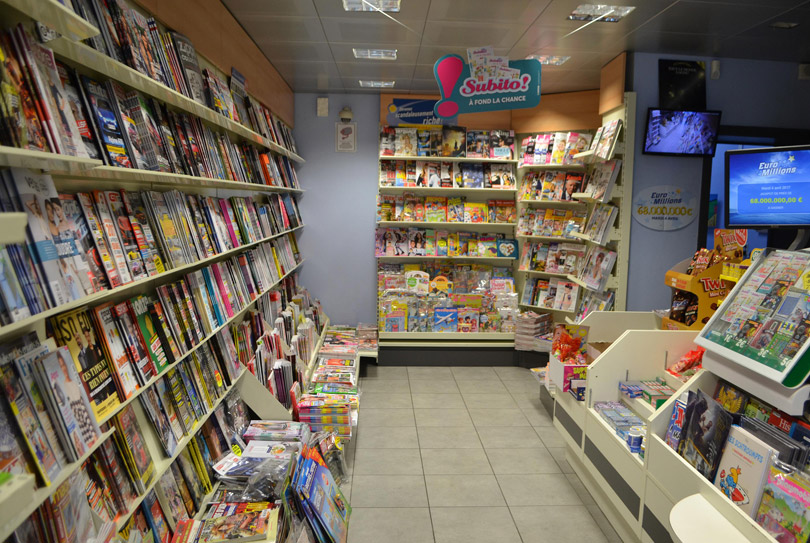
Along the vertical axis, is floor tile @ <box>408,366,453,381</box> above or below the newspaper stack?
below

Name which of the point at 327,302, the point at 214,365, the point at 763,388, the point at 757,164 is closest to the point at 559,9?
the point at 757,164

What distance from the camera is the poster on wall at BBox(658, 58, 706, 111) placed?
175 inches

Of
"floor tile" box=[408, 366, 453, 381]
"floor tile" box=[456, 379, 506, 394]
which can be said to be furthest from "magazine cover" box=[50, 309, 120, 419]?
"floor tile" box=[408, 366, 453, 381]

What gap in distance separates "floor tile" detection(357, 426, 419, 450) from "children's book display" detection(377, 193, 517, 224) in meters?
2.81

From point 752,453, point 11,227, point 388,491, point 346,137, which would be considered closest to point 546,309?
point 346,137

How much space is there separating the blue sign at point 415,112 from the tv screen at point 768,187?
13.1ft

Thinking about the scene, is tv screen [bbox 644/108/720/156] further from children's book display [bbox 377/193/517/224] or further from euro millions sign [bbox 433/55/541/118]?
children's book display [bbox 377/193/517/224]

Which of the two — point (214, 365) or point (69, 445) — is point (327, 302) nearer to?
point (214, 365)

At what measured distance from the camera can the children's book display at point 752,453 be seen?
67.8 inches

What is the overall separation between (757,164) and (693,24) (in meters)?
1.91

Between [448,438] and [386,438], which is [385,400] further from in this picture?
[448,438]

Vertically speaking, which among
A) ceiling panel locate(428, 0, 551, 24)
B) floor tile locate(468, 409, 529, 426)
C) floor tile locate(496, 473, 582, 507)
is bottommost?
floor tile locate(468, 409, 529, 426)

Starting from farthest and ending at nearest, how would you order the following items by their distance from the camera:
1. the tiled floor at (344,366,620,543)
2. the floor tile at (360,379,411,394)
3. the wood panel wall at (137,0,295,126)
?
the floor tile at (360,379,411,394) → the tiled floor at (344,366,620,543) → the wood panel wall at (137,0,295,126)

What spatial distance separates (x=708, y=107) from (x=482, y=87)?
7.39 ft
